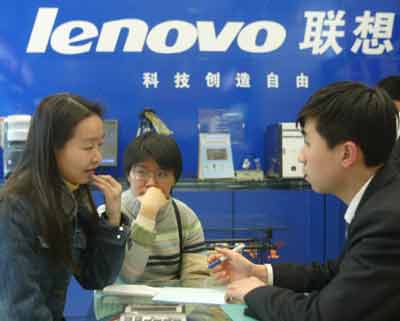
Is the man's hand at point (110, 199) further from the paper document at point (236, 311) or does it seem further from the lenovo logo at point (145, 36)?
the lenovo logo at point (145, 36)

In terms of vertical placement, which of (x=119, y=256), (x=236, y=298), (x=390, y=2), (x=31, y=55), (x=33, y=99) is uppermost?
(x=390, y=2)

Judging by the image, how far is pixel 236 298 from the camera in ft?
4.66

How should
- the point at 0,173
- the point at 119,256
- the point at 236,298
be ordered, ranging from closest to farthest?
the point at 236,298 < the point at 119,256 < the point at 0,173

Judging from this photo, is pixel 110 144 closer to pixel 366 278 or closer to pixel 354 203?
pixel 354 203

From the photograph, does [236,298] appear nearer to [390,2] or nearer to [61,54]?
[61,54]

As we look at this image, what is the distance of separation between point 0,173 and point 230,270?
8.25 feet

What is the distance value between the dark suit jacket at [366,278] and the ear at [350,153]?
106mm

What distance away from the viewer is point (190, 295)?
153 centimetres

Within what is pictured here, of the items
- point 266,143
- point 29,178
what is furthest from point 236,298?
point 266,143

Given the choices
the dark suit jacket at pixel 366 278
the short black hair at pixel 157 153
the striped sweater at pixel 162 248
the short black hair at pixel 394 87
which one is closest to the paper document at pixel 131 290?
the striped sweater at pixel 162 248

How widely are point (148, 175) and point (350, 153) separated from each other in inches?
38.5

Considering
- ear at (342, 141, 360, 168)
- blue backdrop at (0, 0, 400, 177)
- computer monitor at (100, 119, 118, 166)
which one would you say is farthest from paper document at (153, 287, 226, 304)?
blue backdrop at (0, 0, 400, 177)

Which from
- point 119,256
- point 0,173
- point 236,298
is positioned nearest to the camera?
point 236,298

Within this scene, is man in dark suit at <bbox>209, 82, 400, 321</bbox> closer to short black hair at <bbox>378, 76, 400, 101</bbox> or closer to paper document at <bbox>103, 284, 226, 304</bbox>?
paper document at <bbox>103, 284, 226, 304</bbox>
